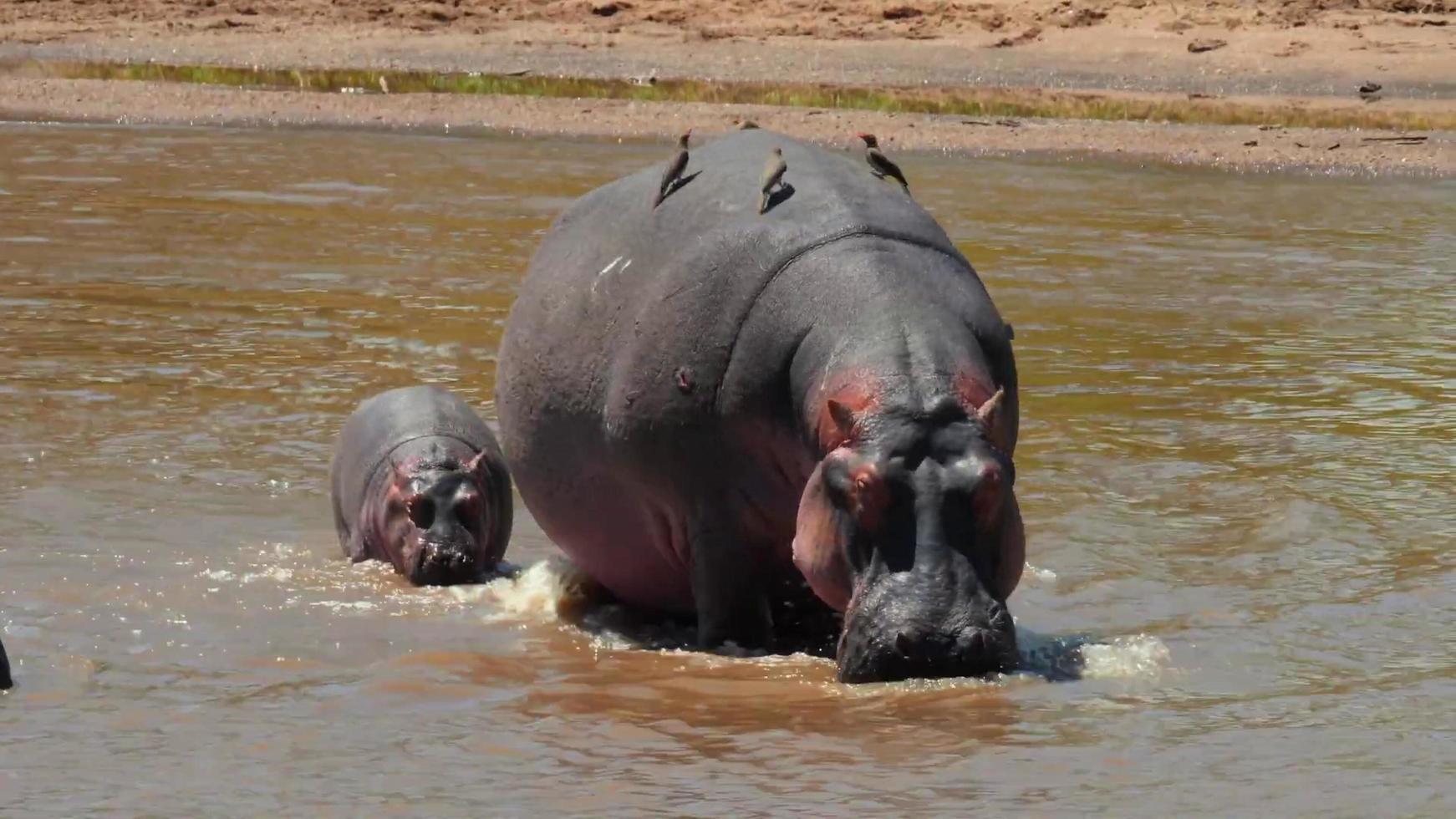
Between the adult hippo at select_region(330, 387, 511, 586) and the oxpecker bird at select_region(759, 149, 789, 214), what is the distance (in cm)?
193

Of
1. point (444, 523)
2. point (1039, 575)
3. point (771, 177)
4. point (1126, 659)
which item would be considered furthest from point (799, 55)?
point (1126, 659)

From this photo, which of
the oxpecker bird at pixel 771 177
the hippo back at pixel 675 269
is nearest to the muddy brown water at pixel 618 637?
the hippo back at pixel 675 269

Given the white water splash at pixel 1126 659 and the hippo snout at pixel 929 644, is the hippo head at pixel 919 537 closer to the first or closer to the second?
the hippo snout at pixel 929 644

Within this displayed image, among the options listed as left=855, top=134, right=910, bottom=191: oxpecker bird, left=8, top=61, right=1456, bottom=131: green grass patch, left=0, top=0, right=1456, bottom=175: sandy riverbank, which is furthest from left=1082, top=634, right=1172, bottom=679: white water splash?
left=8, top=61, right=1456, bottom=131: green grass patch

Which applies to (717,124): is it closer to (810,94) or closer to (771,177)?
(810,94)

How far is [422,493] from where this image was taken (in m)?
7.51

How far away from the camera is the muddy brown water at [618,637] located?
4.79 meters

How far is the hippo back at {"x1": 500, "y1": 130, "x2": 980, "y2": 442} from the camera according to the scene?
223 inches

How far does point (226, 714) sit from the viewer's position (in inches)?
210

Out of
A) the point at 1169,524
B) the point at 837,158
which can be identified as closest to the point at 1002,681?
the point at 837,158

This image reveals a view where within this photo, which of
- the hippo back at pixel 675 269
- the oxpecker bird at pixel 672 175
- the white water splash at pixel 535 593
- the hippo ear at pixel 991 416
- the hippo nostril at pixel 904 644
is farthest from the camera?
the white water splash at pixel 535 593

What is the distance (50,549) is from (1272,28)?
59.6 ft

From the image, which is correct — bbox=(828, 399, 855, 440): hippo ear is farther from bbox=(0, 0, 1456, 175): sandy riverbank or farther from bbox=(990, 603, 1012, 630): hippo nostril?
bbox=(0, 0, 1456, 175): sandy riverbank

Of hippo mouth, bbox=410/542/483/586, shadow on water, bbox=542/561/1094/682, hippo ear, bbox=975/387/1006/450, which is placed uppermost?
hippo ear, bbox=975/387/1006/450
